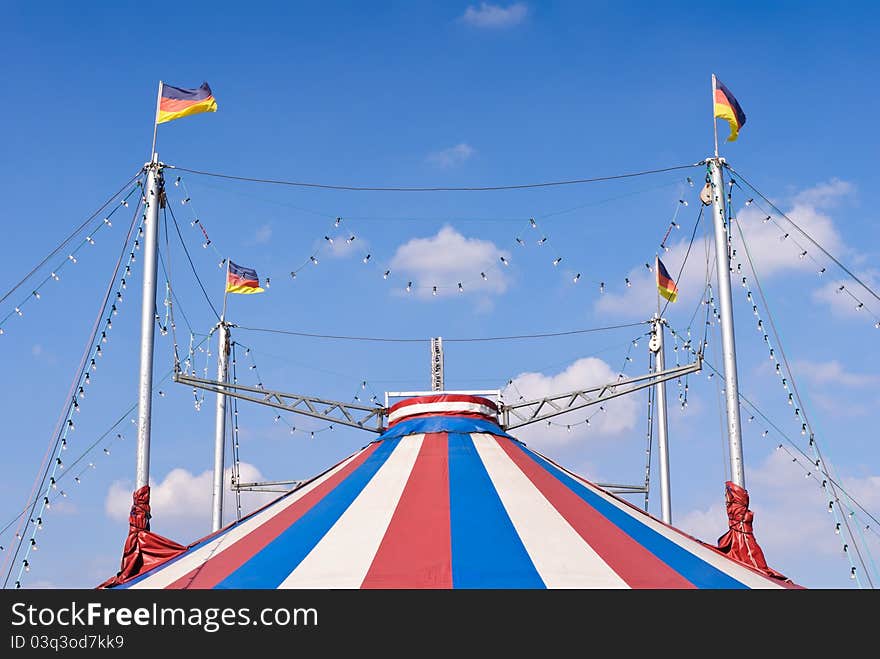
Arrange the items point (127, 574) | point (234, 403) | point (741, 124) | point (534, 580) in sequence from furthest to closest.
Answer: point (234, 403), point (741, 124), point (127, 574), point (534, 580)

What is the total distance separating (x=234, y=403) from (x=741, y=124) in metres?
10.4

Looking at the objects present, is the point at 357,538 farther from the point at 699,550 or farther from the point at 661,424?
the point at 661,424

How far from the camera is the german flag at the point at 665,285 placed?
18750 mm

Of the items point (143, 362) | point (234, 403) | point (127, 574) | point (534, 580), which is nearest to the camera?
point (534, 580)

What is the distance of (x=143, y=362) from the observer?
1203cm

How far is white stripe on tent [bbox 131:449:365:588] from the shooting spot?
401 inches

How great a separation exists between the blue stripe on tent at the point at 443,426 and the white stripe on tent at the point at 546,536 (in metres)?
0.82

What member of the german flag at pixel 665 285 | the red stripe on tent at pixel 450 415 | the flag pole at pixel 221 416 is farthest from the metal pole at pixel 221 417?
the german flag at pixel 665 285

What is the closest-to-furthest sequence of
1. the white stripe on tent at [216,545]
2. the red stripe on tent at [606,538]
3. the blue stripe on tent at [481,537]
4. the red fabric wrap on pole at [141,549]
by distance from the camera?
the blue stripe on tent at [481,537] → the red stripe on tent at [606,538] → the white stripe on tent at [216,545] → the red fabric wrap on pole at [141,549]

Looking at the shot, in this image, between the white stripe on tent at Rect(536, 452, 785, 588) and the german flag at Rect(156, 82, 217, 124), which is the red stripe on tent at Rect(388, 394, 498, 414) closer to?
the white stripe on tent at Rect(536, 452, 785, 588)

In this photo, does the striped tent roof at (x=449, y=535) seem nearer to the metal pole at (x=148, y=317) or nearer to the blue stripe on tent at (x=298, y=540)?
the blue stripe on tent at (x=298, y=540)
